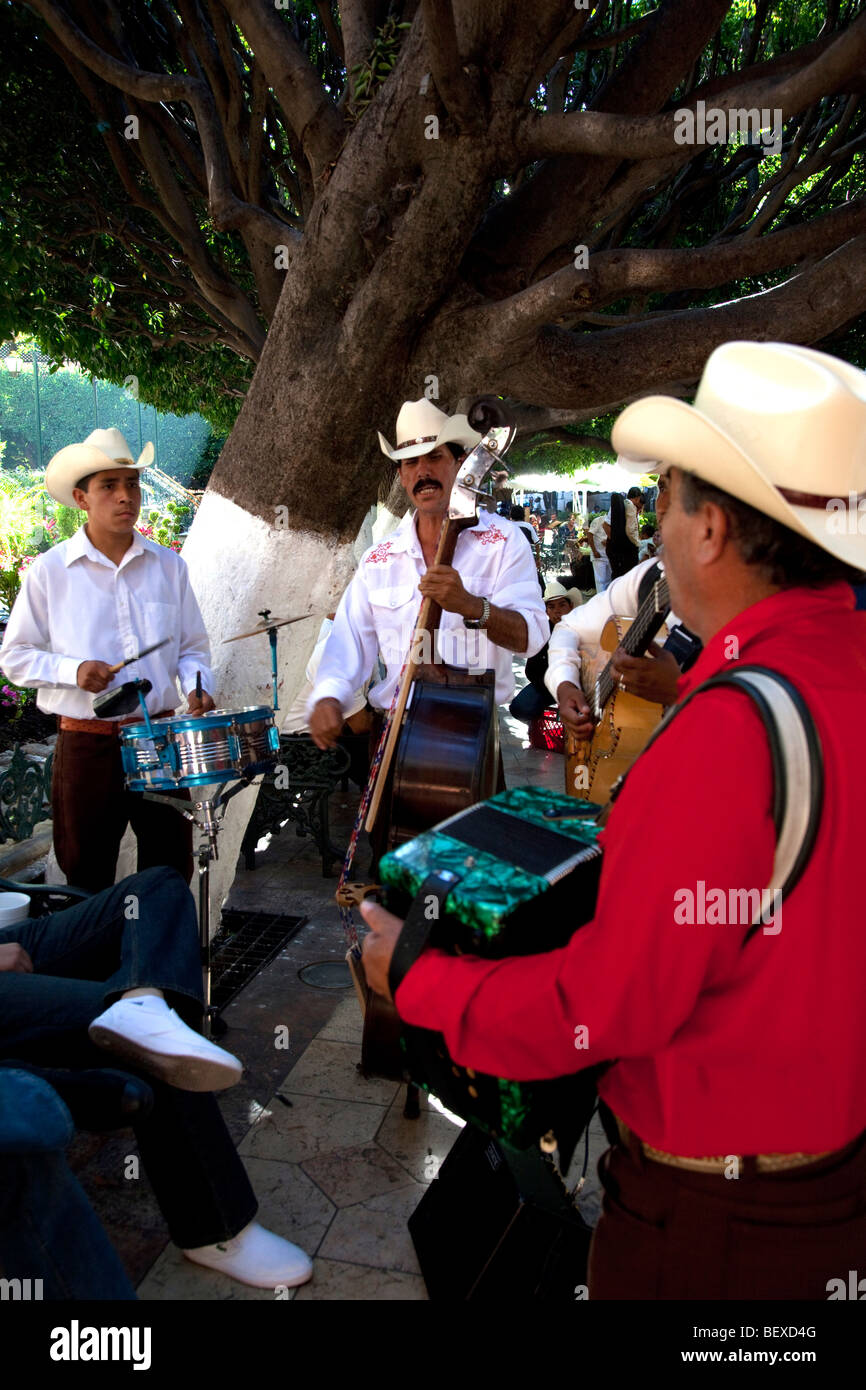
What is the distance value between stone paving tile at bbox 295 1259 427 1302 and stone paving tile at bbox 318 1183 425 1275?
3cm

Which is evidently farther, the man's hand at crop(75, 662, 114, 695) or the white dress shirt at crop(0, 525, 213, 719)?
the white dress shirt at crop(0, 525, 213, 719)

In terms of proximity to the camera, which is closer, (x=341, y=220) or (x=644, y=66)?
(x=341, y=220)

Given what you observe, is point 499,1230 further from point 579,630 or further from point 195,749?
point 579,630

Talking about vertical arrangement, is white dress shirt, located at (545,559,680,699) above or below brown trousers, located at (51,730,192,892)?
above

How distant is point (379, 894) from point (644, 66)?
4.73 m

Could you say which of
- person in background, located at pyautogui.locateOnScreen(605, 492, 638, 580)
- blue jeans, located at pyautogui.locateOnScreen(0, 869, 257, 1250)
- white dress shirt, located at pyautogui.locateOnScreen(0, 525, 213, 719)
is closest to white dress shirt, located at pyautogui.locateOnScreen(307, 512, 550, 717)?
white dress shirt, located at pyautogui.locateOnScreen(0, 525, 213, 719)

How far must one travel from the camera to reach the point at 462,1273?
2.33 m

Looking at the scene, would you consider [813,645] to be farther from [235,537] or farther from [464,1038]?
[235,537]

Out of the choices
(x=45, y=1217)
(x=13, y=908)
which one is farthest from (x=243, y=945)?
(x=45, y=1217)

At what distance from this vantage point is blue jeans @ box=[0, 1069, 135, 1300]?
1882 millimetres

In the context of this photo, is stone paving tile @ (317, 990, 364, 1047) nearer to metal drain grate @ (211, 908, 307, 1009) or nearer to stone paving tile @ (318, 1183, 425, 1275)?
metal drain grate @ (211, 908, 307, 1009)

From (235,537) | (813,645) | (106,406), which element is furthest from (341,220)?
(106,406)

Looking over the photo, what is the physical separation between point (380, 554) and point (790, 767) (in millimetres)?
2756

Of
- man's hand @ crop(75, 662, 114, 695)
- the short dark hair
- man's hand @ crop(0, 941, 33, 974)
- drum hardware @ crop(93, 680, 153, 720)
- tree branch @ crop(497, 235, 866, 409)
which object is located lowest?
man's hand @ crop(0, 941, 33, 974)
